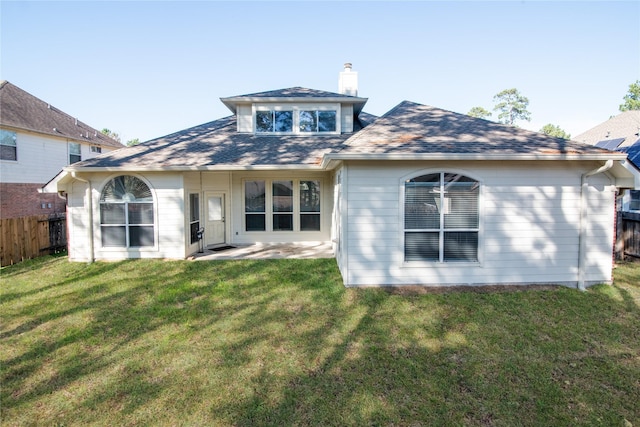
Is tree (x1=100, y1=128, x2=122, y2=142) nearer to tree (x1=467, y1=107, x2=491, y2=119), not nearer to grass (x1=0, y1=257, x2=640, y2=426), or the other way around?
tree (x1=467, y1=107, x2=491, y2=119)

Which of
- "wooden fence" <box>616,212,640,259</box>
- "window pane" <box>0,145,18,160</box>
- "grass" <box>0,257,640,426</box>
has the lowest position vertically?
"grass" <box>0,257,640,426</box>

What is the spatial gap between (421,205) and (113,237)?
8031mm

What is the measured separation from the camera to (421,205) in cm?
673

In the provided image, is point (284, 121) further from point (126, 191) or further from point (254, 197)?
point (126, 191)

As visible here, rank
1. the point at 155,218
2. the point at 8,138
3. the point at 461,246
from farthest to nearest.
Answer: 1. the point at 8,138
2. the point at 155,218
3. the point at 461,246

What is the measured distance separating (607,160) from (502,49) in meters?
7.16

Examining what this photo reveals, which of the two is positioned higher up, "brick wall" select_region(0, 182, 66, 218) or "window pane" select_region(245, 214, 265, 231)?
"brick wall" select_region(0, 182, 66, 218)

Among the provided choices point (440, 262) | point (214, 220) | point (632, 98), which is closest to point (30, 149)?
point (214, 220)

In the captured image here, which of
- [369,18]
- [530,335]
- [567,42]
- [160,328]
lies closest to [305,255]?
[160,328]

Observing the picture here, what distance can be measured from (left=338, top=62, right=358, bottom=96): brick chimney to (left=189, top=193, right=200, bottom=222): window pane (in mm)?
7072

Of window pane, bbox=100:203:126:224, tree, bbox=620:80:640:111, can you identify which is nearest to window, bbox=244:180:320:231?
window pane, bbox=100:203:126:224

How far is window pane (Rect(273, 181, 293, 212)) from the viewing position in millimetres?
11320

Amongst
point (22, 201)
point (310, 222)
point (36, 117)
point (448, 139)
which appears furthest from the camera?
point (36, 117)

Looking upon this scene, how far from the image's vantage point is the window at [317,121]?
11930 mm
